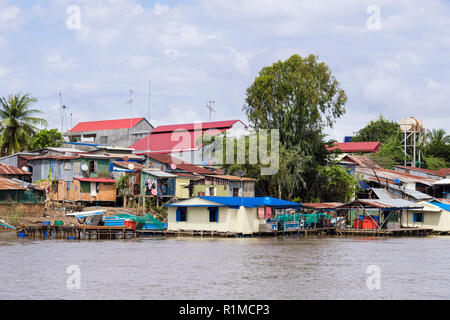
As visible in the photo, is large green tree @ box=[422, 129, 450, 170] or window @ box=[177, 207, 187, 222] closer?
window @ box=[177, 207, 187, 222]

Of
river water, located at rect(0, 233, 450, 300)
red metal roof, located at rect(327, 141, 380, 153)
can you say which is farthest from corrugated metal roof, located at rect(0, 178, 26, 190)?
red metal roof, located at rect(327, 141, 380, 153)

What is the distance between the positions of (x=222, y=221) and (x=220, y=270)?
15.7m

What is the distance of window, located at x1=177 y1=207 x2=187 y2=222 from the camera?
43.6 m

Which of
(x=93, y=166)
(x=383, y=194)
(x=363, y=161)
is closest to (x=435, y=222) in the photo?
(x=383, y=194)

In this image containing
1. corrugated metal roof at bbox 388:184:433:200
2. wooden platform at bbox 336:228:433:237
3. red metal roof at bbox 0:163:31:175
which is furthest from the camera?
corrugated metal roof at bbox 388:184:433:200

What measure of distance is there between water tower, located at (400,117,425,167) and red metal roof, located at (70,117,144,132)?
32.6 m

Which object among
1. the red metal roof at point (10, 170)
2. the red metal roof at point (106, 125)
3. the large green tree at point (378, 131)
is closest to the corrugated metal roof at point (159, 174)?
the red metal roof at point (10, 170)

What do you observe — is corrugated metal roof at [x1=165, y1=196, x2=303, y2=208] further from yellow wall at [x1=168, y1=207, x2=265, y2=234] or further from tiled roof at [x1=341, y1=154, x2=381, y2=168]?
tiled roof at [x1=341, y1=154, x2=381, y2=168]

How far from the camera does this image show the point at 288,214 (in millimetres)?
47875

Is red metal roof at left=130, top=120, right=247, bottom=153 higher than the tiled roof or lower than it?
higher
